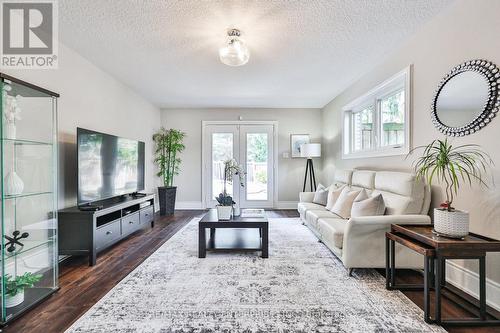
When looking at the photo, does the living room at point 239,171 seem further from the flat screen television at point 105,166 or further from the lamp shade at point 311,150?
the lamp shade at point 311,150

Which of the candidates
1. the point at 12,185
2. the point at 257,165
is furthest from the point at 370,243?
the point at 257,165

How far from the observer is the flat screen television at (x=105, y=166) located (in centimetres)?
279

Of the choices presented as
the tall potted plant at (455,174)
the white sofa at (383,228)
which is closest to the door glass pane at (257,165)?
the white sofa at (383,228)

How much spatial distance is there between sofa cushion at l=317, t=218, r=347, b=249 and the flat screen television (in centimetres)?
286

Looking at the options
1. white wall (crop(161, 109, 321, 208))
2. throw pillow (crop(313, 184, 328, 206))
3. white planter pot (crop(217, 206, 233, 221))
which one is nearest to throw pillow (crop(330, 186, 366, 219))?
throw pillow (crop(313, 184, 328, 206))

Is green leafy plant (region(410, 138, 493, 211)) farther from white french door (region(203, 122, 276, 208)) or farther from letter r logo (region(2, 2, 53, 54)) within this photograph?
white french door (region(203, 122, 276, 208))

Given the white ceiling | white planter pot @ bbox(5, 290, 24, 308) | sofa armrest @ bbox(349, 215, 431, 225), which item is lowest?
white planter pot @ bbox(5, 290, 24, 308)

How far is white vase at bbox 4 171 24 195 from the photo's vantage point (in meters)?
1.79

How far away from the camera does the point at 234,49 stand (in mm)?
2480

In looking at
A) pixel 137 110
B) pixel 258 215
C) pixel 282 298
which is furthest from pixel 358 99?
pixel 137 110

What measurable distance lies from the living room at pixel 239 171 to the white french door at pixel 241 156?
178 centimetres

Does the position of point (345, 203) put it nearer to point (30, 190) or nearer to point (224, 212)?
point (224, 212)

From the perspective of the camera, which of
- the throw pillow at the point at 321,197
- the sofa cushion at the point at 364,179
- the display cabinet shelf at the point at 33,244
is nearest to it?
the display cabinet shelf at the point at 33,244

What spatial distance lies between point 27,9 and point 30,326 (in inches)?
105
